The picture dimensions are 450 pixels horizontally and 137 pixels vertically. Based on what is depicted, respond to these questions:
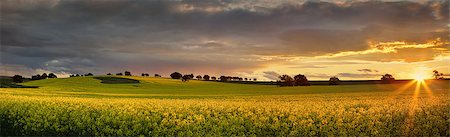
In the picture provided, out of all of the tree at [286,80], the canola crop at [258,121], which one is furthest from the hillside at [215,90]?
the canola crop at [258,121]

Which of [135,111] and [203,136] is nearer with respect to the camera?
[203,136]

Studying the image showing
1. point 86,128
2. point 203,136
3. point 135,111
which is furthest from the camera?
point 86,128

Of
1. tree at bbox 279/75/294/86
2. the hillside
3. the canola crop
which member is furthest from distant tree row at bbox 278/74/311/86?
the canola crop

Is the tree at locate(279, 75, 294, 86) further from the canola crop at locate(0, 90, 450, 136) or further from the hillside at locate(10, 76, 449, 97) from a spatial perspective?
the canola crop at locate(0, 90, 450, 136)

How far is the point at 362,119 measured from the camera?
15.9 metres

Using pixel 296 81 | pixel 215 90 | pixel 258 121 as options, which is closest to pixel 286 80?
pixel 296 81

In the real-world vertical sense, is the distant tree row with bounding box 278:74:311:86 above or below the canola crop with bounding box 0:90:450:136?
above

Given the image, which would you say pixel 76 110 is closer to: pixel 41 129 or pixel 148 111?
pixel 41 129

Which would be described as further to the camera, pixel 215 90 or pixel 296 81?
pixel 296 81

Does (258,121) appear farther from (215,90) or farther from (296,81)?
(296,81)

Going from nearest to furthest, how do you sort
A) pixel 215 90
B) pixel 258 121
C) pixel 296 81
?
1. pixel 258 121
2. pixel 215 90
3. pixel 296 81

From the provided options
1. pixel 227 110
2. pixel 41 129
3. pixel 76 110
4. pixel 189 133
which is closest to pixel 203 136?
pixel 189 133

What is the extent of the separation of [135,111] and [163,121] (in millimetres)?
2228

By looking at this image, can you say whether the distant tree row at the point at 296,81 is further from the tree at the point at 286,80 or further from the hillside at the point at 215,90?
the hillside at the point at 215,90
